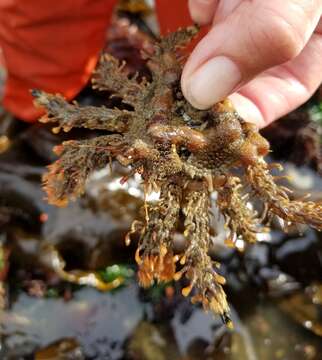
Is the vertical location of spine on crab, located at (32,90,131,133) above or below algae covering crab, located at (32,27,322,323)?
above

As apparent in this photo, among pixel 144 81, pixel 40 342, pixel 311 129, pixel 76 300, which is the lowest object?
pixel 40 342

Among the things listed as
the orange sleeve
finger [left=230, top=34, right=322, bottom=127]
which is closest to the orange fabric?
the orange sleeve

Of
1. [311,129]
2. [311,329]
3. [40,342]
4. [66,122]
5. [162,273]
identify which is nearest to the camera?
[162,273]

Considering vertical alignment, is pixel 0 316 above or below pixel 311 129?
below

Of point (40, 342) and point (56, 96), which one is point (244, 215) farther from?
point (40, 342)

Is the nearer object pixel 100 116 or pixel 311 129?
pixel 100 116

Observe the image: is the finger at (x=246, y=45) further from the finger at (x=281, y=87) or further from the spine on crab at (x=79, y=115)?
the finger at (x=281, y=87)

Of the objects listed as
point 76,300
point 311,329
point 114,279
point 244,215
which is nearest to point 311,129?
point 311,329

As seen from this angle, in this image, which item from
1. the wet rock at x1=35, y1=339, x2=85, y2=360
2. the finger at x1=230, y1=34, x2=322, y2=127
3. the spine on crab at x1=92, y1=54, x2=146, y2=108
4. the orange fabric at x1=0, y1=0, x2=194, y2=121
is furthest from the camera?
the orange fabric at x1=0, y1=0, x2=194, y2=121

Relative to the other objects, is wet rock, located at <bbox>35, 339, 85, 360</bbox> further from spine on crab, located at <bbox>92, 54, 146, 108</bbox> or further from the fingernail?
the fingernail
